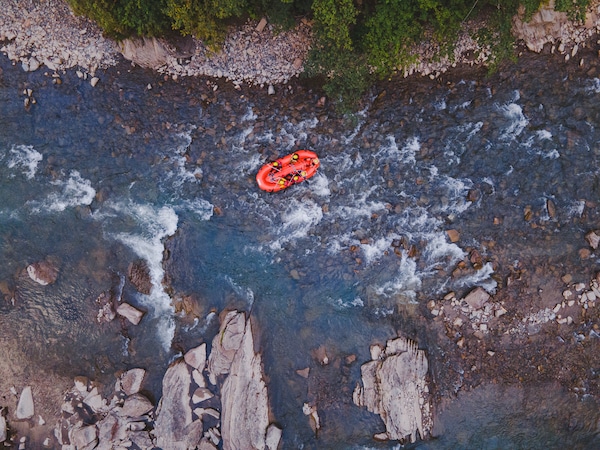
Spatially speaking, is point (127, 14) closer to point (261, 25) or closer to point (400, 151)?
point (261, 25)

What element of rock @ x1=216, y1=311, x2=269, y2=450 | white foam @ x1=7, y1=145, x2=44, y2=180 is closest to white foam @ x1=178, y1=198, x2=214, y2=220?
rock @ x1=216, y1=311, x2=269, y2=450

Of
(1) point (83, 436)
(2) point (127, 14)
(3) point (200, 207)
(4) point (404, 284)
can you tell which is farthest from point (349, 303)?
(2) point (127, 14)

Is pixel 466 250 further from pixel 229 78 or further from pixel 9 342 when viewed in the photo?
pixel 9 342

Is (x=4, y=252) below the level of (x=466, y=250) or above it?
below

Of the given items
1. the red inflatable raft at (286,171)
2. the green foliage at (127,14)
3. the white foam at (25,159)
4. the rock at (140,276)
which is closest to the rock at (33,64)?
the green foliage at (127,14)

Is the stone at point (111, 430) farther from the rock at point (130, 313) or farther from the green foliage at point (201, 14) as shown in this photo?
the green foliage at point (201, 14)

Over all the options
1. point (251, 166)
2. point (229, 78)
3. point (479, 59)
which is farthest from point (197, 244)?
point (479, 59)
